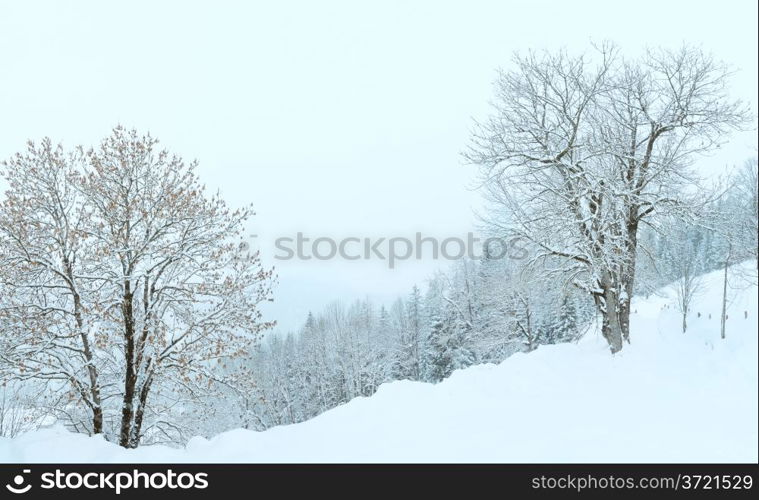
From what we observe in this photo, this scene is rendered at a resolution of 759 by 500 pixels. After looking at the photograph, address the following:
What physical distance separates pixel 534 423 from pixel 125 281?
9147 millimetres

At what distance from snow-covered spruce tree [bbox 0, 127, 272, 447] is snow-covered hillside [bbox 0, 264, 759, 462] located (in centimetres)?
347

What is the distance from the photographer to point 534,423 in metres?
6.07

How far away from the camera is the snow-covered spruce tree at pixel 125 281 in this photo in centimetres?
929

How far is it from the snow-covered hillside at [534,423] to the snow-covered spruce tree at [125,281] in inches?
136

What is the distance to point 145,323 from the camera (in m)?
9.58

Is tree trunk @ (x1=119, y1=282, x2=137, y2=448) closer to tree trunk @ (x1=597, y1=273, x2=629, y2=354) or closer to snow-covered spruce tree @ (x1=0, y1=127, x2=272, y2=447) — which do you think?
snow-covered spruce tree @ (x1=0, y1=127, x2=272, y2=447)

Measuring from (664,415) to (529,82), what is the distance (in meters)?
9.04

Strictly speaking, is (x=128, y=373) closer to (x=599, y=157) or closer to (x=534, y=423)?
(x=534, y=423)
